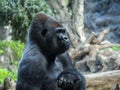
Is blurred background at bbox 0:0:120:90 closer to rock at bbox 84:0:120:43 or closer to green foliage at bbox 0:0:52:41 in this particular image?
green foliage at bbox 0:0:52:41

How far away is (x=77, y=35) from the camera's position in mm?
10242

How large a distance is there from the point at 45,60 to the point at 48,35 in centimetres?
23

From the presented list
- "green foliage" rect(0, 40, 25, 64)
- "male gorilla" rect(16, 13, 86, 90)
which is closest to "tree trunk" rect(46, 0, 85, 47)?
"green foliage" rect(0, 40, 25, 64)

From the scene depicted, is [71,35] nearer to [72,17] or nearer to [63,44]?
[72,17]

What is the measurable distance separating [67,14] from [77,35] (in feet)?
1.96

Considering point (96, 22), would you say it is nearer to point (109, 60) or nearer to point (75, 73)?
point (109, 60)

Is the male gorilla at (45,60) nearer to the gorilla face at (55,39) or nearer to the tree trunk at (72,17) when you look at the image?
the gorilla face at (55,39)

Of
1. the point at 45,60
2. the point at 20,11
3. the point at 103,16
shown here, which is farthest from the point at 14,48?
the point at 103,16

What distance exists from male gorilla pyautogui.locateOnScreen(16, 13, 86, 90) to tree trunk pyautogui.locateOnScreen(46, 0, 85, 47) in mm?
6361

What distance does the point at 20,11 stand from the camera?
834 centimetres

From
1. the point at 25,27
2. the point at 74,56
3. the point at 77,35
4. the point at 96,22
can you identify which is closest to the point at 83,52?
the point at 74,56

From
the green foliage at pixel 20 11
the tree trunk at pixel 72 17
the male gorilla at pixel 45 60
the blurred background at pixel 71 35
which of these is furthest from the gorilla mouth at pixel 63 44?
the tree trunk at pixel 72 17

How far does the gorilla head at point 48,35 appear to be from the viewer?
359 cm

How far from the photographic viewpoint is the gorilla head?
359cm
